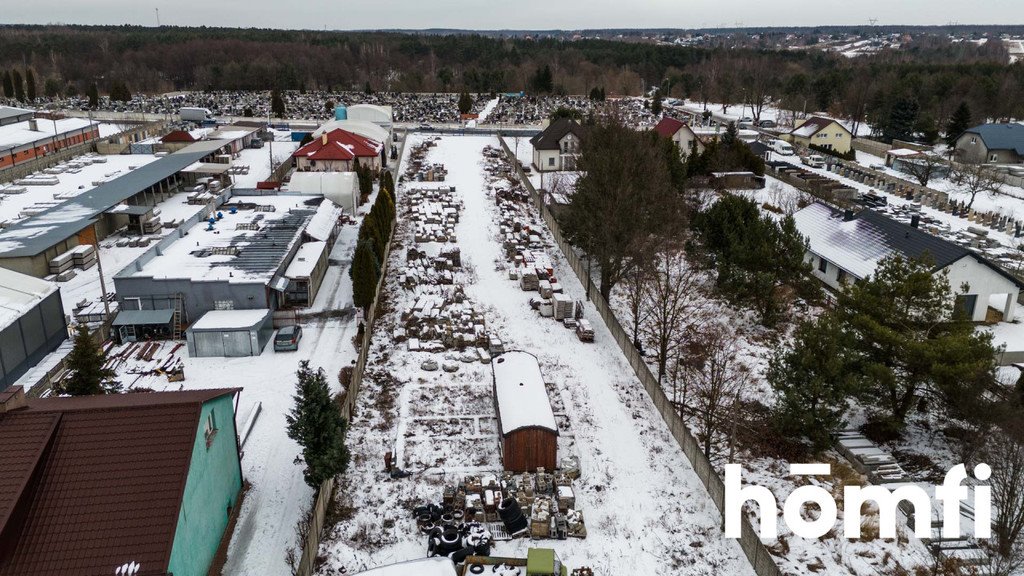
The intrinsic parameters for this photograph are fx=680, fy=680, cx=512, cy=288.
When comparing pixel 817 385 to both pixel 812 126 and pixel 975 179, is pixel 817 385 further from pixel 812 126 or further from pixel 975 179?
pixel 812 126

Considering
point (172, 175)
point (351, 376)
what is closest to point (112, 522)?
point (351, 376)

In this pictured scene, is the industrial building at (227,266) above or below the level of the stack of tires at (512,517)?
above

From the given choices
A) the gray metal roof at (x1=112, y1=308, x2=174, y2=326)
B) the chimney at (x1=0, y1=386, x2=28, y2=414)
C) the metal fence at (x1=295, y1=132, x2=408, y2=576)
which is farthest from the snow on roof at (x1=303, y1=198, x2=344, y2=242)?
the chimney at (x1=0, y1=386, x2=28, y2=414)

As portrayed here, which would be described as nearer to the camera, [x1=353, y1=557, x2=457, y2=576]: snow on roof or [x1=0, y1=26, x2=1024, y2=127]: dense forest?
[x1=353, y1=557, x2=457, y2=576]: snow on roof

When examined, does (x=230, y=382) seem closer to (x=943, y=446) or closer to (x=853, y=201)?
(x=943, y=446)

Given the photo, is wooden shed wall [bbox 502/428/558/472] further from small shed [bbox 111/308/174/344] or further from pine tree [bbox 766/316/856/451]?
small shed [bbox 111/308/174/344]

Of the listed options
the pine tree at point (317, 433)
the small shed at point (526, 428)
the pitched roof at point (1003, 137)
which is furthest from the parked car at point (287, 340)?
the pitched roof at point (1003, 137)

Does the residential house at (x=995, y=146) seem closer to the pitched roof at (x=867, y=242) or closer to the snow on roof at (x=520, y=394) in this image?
the pitched roof at (x=867, y=242)
